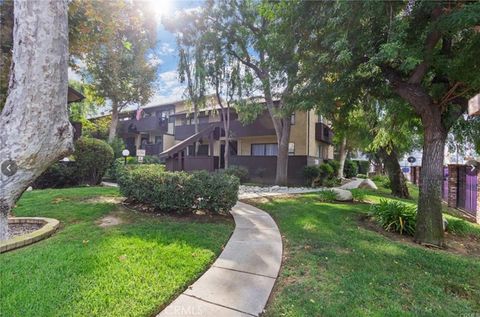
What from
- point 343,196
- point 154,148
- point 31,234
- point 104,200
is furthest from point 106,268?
point 154,148

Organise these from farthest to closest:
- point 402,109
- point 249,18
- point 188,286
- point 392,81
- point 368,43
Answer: point 249,18 < point 402,109 < point 392,81 < point 368,43 < point 188,286

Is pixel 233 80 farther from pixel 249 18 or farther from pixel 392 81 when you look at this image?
pixel 392 81

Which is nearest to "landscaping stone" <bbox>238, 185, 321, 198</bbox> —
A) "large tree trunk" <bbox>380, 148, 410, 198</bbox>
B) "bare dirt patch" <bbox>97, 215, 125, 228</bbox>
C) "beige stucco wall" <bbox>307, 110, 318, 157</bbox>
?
"large tree trunk" <bbox>380, 148, 410, 198</bbox>

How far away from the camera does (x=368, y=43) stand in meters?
5.41

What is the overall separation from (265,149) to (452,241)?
1382 cm

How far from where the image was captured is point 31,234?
4.42 metres

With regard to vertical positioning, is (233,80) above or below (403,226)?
above

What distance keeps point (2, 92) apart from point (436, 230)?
607 inches

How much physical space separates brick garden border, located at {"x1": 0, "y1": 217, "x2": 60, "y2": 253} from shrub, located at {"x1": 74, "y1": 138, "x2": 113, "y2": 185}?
7411 mm

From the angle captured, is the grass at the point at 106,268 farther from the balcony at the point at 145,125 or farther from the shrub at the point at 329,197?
the balcony at the point at 145,125

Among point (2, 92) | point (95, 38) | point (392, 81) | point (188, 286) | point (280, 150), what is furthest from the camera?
point (280, 150)

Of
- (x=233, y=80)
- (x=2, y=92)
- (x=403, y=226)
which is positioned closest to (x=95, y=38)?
(x=2, y=92)

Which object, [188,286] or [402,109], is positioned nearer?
[188,286]

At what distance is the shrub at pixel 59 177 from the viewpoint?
1164cm
